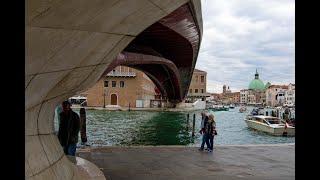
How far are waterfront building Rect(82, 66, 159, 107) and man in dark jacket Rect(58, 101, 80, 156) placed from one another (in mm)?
68129

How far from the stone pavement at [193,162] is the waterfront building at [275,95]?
147035mm

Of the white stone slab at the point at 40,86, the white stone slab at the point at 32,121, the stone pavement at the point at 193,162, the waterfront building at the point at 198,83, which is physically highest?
the waterfront building at the point at 198,83

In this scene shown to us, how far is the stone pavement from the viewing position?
29.8ft

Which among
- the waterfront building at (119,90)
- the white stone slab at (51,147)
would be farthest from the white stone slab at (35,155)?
the waterfront building at (119,90)

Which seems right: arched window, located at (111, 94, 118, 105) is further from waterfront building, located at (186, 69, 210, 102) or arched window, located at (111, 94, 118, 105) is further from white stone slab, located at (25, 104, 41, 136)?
white stone slab, located at (25, 104, 41, 136)

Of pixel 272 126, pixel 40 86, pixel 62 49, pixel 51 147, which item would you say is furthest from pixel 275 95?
pixel 62 49

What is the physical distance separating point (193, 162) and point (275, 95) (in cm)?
15932

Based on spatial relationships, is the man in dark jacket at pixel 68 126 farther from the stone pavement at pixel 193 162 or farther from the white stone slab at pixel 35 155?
the white stone slab at pixel 35 155

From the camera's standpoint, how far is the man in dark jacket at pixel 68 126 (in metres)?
8.77

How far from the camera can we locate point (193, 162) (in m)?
11.0

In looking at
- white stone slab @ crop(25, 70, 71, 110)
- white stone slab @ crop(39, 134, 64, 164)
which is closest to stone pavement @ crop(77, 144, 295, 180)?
white stone slab @ crop(39, 134, 64, 164)

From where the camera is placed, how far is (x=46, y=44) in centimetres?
480

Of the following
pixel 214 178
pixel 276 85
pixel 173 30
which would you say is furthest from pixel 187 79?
pixel 276 85

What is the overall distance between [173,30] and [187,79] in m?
22.1
